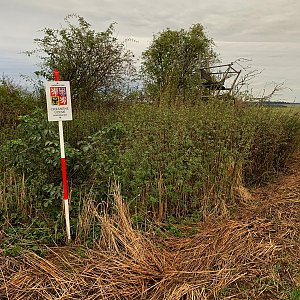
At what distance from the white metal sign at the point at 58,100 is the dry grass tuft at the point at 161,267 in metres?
0.98

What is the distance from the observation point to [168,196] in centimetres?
411

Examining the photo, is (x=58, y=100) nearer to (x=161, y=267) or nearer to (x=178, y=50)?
(x=161, y=267)

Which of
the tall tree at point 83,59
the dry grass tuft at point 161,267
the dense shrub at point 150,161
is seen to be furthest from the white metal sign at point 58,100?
the tall tree at point 83,59

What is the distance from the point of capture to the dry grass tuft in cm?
256

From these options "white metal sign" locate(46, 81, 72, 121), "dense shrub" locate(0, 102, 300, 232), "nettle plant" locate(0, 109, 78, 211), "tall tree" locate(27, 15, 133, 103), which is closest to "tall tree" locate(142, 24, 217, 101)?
"tall tree" locate(27, 15, 133, 103)

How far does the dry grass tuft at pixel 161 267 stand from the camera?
2.56m

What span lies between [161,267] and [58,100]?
182 cm

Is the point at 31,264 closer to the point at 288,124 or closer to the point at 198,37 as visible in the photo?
the point at 288,124

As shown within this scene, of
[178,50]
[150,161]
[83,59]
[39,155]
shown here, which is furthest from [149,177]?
[178,50]

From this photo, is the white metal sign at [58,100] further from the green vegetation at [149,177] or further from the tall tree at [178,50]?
the tall tree at [178,50]

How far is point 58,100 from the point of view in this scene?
3318 mm

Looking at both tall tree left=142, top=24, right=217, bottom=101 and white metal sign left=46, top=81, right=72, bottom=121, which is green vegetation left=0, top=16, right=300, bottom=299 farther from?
tall tree left=142, top=24, right=217, bottom=101

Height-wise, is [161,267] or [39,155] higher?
[39,155]

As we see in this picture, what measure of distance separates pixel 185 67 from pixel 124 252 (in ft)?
29.8
